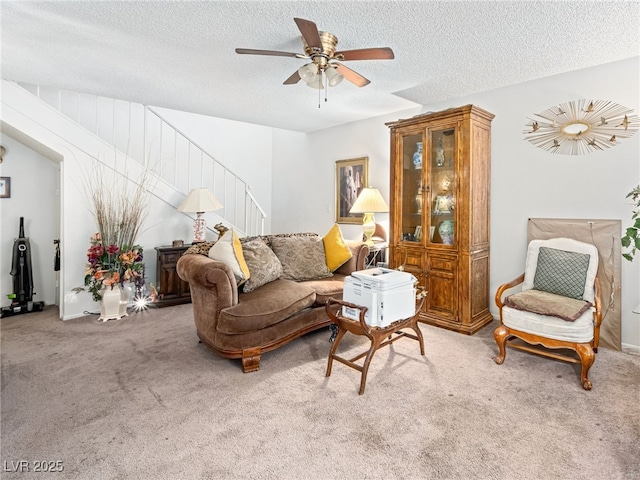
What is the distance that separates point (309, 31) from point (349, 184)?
3250 mm

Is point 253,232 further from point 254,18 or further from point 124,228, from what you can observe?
point 254,18

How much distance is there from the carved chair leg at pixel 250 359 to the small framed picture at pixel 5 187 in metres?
3.53

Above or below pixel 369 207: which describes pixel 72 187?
above

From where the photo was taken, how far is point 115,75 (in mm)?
3289

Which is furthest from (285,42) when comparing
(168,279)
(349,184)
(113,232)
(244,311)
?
(168,279)

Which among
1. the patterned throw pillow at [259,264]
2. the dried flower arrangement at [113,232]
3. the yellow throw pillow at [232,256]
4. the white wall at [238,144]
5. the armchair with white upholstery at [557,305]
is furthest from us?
the white wall at [238,144]

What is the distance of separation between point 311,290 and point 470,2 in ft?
7.54

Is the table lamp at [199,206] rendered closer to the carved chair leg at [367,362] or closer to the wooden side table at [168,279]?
the wooden side table at [168,279]

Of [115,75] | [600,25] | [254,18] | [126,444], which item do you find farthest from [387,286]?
[115,75]

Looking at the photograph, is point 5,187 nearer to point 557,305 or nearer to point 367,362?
point 367,362

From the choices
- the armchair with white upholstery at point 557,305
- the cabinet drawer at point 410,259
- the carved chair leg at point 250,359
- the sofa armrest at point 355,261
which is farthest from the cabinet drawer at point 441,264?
the carved chair leg at point 250,359

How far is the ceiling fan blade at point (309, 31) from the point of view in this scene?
1921mm

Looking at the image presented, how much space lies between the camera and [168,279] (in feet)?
14.3

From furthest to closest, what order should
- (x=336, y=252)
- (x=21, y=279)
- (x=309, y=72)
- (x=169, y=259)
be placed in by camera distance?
(x=169, y=259) → (x=21, y=279) → (x=336, y=252) → (x=309, y=72)
